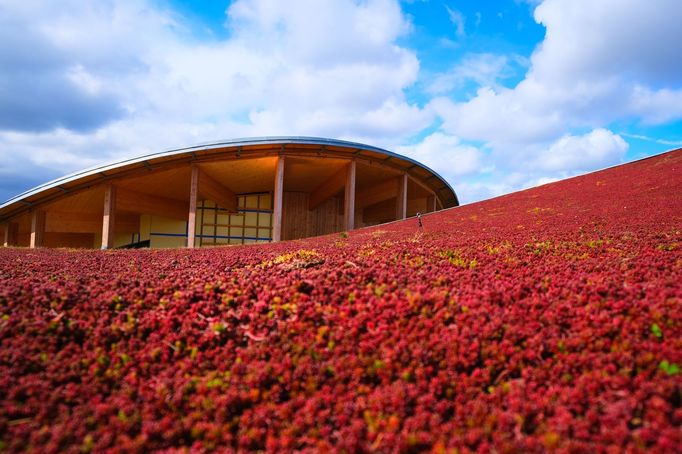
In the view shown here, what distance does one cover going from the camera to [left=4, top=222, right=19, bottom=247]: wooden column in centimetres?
2615

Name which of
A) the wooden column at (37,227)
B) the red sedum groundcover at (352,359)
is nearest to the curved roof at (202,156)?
the wooden column at (37,227)

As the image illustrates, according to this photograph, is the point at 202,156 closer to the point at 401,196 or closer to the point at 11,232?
the point at 401,196

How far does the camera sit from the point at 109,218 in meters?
19.3

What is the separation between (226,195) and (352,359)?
24.3 metres

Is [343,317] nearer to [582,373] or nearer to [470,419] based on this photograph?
[470,419]

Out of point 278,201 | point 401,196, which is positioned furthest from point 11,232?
point 401,196

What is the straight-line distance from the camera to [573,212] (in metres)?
10.8

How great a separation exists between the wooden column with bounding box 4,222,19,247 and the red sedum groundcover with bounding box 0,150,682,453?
27.2 meters

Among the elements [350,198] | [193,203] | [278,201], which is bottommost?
[193,203]

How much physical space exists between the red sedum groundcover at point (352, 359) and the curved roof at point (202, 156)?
14.4 meters

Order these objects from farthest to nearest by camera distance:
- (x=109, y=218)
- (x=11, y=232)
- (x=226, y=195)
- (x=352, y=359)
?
1. (x=11, y=232)
2. (x=226, y=195)
3. (x=109, y=218)
4. (x=352, y=359)

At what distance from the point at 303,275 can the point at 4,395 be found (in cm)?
268

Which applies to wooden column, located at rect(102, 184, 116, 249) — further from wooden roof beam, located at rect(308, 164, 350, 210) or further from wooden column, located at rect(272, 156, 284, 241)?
wooden roof beam, located at rect(308, 164, 350, 210)

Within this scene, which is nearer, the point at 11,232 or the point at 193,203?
the point at 193,203
